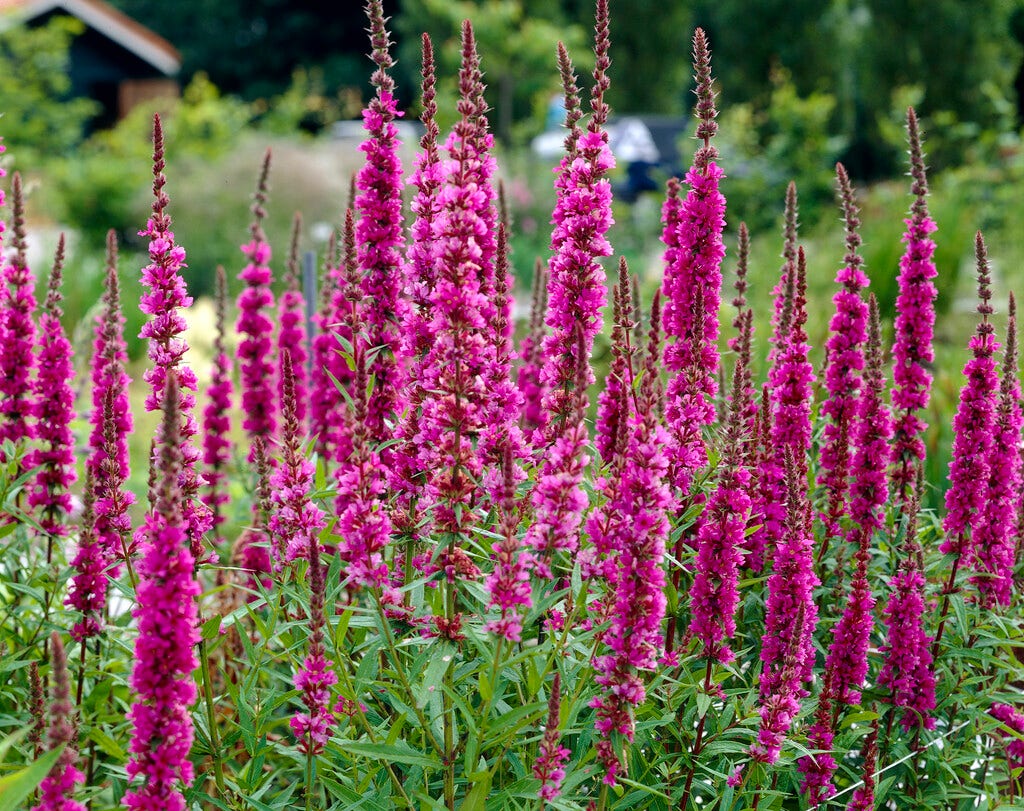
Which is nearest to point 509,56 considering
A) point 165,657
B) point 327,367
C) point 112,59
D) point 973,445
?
point 112,59

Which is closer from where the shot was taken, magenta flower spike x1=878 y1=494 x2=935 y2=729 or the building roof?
magenta flower spike x1=878 y1=494 x2=935 y2=729

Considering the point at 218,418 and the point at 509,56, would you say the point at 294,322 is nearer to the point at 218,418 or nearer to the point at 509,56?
the point at 218,418

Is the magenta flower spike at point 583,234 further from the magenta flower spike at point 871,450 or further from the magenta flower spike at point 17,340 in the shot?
the magenta flower spike at point 17,340

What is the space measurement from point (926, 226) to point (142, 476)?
6.30 meters

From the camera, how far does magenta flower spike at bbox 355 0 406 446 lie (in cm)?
A: 332

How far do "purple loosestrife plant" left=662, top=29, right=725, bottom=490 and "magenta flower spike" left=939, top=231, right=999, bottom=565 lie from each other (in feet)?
3.36

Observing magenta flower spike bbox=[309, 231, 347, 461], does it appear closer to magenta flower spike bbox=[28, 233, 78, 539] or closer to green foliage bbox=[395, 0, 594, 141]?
magenta flower spike bbox=[28, 233, 78, 539]

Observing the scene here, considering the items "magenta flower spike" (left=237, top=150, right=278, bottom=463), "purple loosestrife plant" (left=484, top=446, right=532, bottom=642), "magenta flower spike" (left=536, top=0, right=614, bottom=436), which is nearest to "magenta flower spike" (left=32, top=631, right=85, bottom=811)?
"purple loosestrife plant" (left=484, top=446, right=532, bottom=642)

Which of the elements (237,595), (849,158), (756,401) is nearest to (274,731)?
(237,595)

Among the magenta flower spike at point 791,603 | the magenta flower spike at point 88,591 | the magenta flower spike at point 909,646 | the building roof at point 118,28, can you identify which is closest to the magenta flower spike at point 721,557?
the magenta flower spike at point 791,603

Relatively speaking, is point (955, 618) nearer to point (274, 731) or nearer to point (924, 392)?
point (924, 392)

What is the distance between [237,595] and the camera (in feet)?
17.2

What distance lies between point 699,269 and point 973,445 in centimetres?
124

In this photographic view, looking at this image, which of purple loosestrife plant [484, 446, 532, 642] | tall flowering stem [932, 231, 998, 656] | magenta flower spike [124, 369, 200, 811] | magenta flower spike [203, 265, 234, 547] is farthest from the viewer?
magenta flower spike [203, 265, 234, 547]
